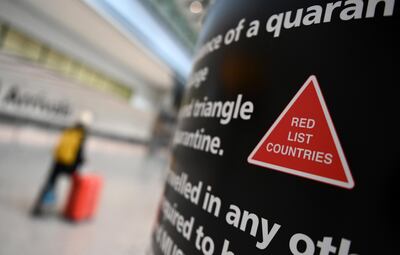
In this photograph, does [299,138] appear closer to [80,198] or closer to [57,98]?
[80,198]

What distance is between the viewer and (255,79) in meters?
0.84

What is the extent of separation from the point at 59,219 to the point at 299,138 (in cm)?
425

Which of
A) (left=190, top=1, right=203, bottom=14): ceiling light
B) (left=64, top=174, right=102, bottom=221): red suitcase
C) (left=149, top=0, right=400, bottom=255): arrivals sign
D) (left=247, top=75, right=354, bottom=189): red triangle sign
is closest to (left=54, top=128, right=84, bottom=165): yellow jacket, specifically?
(left=64, top=174, right=102, bottom=221): red suitcase

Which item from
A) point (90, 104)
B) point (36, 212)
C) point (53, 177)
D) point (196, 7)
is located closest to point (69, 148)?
point (53, 177)

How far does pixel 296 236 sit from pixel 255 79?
0.45 metres

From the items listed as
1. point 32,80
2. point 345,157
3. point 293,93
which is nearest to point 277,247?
point 345,157

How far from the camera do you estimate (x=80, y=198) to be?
13.5 feet

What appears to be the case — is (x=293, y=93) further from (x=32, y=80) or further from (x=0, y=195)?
(x=32, y=80)

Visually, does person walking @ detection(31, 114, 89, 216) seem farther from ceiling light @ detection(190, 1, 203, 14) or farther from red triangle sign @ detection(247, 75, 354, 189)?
ceiling light @ detection(190, 1, 203, 14)

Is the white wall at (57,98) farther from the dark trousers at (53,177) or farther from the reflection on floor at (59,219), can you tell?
the dark trousers at (53,177)

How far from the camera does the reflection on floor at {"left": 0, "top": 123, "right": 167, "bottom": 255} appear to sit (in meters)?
3.24

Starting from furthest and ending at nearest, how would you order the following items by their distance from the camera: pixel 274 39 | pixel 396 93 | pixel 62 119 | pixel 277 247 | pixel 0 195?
pixel 62 119 → pixel 0 195 → pixel 274 39 → pixel 277 247 → pixel 396 93

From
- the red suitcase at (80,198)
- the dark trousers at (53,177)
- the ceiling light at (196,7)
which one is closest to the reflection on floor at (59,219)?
the red suitcase at (80,198)

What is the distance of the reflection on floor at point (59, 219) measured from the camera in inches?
127
